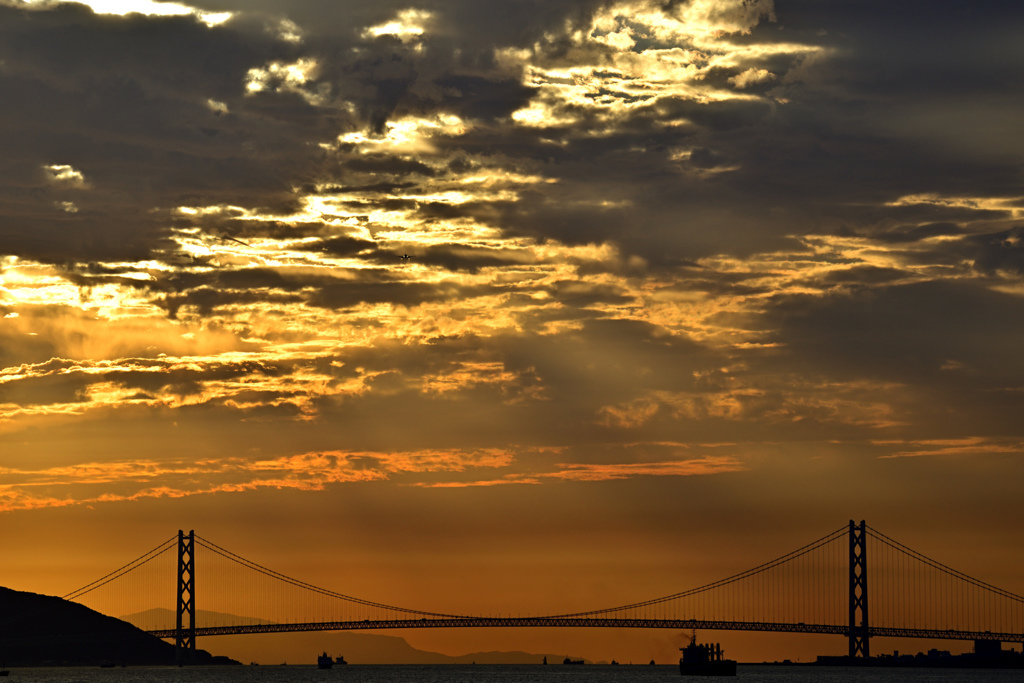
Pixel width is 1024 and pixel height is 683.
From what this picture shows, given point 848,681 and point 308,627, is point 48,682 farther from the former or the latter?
point 848,681

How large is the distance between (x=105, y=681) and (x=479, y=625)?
47.8 m

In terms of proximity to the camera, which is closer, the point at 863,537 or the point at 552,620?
the point at 552,620

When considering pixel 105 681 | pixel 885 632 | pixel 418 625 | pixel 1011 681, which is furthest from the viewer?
pixel 418 625

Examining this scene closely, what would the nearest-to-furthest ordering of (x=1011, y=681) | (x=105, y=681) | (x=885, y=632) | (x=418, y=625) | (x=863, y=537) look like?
(x=105, y=681), (x=1011, y=681), (x=885, y=632), (x=418, y=625), (x=863, y=537)

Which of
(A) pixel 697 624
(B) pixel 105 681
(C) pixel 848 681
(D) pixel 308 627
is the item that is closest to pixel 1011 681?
(C) pixel 848 681

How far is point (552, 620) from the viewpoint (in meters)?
165

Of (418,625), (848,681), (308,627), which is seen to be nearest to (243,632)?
(308,627)

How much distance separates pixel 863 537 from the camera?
603ft

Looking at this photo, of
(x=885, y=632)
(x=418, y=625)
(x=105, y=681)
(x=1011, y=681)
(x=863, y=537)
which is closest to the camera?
(x=105, y=681)

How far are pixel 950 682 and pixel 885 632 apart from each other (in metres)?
13.6

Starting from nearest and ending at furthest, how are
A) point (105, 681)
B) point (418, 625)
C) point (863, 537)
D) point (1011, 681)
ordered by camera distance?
point (105, 681) → point (1011, 681) → point (418, 625) → point (863, 537)

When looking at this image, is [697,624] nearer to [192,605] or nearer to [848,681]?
[848,681]

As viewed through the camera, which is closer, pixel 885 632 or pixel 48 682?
pixel 48 682

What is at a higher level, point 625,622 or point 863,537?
point 863,537
